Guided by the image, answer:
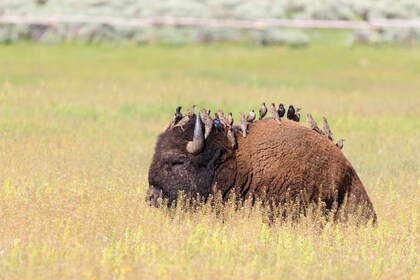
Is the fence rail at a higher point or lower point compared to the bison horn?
lower

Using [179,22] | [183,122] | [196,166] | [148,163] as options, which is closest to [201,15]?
[179,22]

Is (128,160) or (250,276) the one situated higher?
(250,276)

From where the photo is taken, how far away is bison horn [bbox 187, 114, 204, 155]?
12.1 meters

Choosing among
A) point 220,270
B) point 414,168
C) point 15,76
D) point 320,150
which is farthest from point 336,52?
point 220,270

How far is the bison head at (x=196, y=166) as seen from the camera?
12.1 metres

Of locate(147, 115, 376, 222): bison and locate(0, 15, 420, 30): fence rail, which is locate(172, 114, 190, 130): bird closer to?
locate(147, 115, 376, 222): bison

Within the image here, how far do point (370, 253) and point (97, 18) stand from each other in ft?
103

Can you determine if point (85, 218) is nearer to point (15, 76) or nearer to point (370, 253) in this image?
point (370, 253)

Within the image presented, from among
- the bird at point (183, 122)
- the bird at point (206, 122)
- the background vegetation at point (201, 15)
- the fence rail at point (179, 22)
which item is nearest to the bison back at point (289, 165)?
the bird at point (206, 122)

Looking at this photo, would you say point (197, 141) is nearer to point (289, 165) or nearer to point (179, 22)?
point (289, 165)

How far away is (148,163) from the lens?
17.6 metres

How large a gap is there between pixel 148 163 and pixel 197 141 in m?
5.59

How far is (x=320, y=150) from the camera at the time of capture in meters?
12.4

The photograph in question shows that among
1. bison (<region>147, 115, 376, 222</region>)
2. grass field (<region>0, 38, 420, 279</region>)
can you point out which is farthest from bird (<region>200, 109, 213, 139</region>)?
grass field (<region>0, 38, 420, 279</region>)
